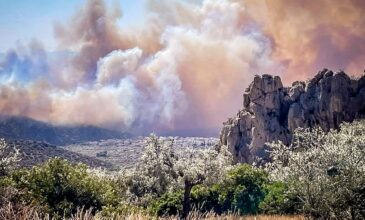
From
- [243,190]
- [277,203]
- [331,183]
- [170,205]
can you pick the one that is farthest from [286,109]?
[331,183]

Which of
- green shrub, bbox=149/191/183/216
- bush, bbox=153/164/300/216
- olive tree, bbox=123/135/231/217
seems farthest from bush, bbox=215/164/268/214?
olive tree, bbox=123/135/231/217

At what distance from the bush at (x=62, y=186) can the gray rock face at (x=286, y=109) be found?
11497 centimetres

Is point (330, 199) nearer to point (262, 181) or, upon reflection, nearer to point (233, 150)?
point (262, 181)

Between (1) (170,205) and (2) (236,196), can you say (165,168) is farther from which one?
(2) (236,196)

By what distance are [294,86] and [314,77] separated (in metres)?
7.59

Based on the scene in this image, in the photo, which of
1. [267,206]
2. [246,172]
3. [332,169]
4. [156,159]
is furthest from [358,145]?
[156,159]

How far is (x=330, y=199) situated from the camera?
22.8 meters

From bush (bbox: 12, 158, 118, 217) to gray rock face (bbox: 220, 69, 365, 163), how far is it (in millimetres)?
114966

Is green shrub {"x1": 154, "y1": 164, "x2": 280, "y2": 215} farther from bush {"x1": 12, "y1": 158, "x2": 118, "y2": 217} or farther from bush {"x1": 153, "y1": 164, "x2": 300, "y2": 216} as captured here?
bush {"x1": 12, "y1": 158, "x2": 118, "y2": 217}

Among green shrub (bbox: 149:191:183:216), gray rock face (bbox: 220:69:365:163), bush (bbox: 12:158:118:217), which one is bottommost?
green shrub (bbox: 149:191:183:216)

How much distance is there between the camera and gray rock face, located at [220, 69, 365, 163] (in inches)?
5468

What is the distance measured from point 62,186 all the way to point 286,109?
128678 millimetres

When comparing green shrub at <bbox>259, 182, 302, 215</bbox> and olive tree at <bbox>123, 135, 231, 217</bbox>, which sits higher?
olive tree at <bbox>123, 135, 231, 217</bbox>

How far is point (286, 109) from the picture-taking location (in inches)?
5906
